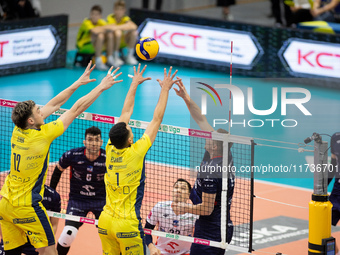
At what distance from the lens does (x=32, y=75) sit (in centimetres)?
2078

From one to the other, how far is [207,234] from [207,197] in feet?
2.15

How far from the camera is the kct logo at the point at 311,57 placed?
18.5 meters

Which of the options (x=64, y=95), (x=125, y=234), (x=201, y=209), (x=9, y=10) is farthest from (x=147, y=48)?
(x=9, y=10)

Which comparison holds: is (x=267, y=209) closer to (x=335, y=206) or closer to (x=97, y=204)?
(x=335, y=206)

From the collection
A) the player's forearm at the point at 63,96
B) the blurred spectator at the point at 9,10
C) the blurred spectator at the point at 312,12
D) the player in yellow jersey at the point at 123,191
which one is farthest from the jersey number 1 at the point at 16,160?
the blurred spectator at the point at 312,12

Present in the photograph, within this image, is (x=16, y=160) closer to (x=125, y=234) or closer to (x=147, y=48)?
(x=125, y=234)

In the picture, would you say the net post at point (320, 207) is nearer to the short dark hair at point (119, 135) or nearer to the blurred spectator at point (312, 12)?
the short dark hair at point (119, 135)

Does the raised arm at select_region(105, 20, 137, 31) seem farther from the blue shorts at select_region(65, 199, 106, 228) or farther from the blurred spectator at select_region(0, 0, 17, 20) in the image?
the blue shorts at select_region(65, 199, 106, 228)

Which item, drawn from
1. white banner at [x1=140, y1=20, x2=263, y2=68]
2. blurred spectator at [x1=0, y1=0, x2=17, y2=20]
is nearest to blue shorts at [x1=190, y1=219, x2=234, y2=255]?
white banner at [x1=140, y1=20, x2=263, y2=68]

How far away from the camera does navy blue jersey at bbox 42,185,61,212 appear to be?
29.7ft

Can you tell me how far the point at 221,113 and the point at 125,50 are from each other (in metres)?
16.6

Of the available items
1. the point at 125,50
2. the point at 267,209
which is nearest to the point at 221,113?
the point at 267,209

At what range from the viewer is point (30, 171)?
7.86 m

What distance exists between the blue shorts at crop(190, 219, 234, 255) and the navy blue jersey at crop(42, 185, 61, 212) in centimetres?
215
